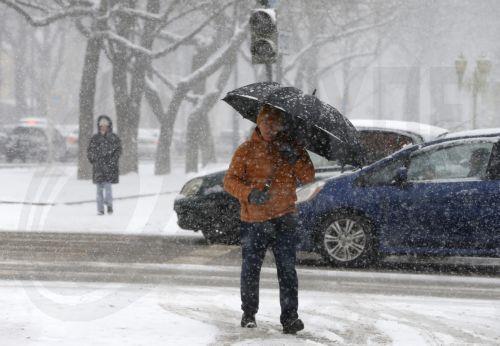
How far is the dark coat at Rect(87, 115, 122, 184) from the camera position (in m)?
17.3

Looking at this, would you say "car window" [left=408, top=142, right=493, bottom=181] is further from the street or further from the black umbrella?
the black umbrella

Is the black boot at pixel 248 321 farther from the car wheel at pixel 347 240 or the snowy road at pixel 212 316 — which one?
the car wheel at pixel 347 240

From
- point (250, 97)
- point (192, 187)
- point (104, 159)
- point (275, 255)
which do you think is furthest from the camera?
point (104, 159)

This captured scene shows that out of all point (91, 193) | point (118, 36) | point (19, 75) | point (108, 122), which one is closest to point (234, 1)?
point (118, 36)

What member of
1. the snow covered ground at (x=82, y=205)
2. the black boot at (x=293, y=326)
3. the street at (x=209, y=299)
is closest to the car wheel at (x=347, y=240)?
the street at (x=209, y=299)

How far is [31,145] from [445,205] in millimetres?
32496

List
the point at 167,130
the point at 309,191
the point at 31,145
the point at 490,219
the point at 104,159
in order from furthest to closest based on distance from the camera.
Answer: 1. the point at 31,145
2. the point at 167,130
3. the point at 104,159
4. the point at 309,191
5. the point at 490,219

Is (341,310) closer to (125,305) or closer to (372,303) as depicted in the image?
(372,303)

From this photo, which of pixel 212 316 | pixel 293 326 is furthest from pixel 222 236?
pixel 293 326

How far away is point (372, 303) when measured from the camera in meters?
8.38

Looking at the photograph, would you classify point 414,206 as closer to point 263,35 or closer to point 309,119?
point 263,35

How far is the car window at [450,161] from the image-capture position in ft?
35.0

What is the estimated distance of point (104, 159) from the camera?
17422mm

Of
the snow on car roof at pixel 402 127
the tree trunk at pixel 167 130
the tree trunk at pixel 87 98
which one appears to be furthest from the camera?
the tree trunk at pixel 167 130
